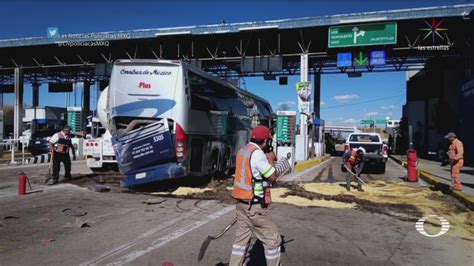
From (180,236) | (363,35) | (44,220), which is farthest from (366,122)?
(180,236)

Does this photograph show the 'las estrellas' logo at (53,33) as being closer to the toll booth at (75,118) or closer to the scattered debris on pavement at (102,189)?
the toll booth at (75,118)

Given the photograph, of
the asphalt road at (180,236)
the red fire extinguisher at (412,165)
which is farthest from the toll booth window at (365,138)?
the asphalt road at (180,236)

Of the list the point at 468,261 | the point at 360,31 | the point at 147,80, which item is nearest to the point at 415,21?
the point at 360,31

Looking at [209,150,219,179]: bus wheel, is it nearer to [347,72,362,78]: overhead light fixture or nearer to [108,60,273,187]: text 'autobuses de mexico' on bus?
[108,60,273,187]: text 'autobuses de mexico' on bus

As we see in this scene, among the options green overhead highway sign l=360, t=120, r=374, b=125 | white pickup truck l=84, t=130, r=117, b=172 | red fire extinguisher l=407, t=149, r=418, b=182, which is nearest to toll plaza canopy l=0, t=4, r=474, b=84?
red fire extinguisher l=407, t=149, r=418, b=182

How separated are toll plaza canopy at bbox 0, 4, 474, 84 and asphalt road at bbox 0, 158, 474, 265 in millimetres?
20828

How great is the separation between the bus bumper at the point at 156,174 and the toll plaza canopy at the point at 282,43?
62.6 ft

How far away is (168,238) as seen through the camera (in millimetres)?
7207

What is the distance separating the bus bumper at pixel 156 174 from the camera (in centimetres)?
1241

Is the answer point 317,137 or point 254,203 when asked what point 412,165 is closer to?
point 254,203

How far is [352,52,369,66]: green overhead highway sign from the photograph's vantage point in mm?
30020

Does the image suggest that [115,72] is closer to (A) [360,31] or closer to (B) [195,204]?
(B) [195,204]

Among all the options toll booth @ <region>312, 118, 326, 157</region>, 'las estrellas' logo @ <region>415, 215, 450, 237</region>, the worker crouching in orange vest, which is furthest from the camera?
toll booth @ <region>312, 118, 326, 157</region>

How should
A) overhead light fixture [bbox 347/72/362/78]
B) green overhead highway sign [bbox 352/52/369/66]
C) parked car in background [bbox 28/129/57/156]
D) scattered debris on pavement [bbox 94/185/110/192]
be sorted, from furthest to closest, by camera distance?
overhead light fixture [bbox 347/72/362/78] → green overhead highway sign [bbox 352/52/369/66] → parked car in background [bbox 28/129/57/156] → scattered debris on pavement [bbox 94/185/110/192]
